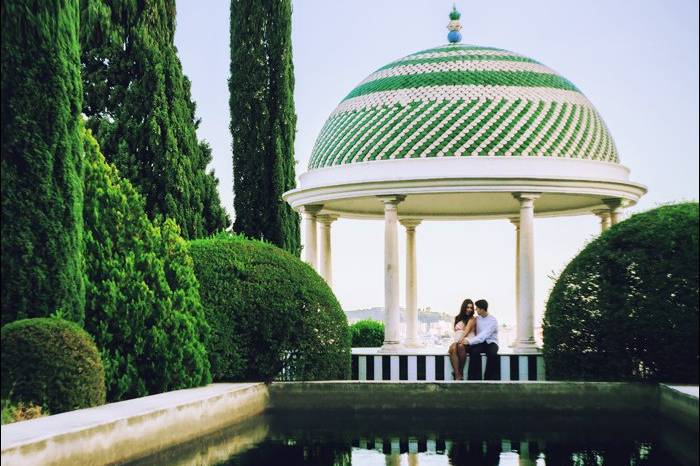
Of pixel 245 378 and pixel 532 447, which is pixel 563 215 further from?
pixel 532 447

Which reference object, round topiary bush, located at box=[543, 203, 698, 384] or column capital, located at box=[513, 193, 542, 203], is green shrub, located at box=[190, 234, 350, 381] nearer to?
round topiary bush, located at box=[543, 203, 698, 384]

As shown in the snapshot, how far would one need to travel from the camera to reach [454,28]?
26484mm

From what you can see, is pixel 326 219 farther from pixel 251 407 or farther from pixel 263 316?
pixel 251 407

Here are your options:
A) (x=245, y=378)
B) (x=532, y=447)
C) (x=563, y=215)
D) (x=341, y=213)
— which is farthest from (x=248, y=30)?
(x=532, y=447)

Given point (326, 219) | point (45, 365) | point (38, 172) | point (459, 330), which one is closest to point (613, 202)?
point (459, 330)

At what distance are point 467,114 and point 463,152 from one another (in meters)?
1.07

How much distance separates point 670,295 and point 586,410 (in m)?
2.15

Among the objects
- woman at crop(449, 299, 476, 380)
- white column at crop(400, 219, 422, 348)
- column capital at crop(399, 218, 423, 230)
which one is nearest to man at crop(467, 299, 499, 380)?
woman at crop(449, 299, 476, 380)

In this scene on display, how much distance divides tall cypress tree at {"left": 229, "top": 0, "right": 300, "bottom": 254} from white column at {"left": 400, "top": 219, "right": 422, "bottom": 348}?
378 centimetres

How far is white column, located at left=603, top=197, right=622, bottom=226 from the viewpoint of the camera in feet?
73.9

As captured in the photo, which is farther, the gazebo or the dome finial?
the dome finial

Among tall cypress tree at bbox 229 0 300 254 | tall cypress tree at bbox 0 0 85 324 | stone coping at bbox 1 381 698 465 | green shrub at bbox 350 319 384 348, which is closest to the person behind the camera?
stone coping at bbox 1 381 698 465

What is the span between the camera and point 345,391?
15.9 meters

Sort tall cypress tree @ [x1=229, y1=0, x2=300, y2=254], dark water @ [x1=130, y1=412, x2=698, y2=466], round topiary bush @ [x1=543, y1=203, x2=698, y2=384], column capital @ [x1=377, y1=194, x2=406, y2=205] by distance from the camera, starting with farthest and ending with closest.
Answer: tall cypress tree @ [x1=229, y1=0, x2=300, y2=254] → column capital @ [x1=377, y1=194, x2=406, y2=205] → round topiary bush @ [x1=543, y1=203, x2=698, y2=384] → dark water @ [x1=130, y1=412, x2=698, y2=466]
